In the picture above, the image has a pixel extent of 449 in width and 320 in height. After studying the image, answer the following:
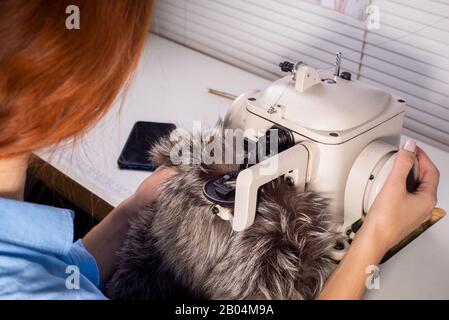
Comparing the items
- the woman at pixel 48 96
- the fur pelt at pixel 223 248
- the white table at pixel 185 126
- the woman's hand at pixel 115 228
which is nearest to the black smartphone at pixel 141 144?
the white table at pixel 185 126

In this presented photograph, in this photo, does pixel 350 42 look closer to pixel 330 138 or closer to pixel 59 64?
pixel 330 138

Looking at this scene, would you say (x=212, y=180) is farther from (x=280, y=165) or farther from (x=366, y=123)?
(x=366, y=123)

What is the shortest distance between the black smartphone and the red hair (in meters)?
→ 0.49

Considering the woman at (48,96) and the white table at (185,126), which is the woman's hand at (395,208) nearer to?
the white table at (185,126)

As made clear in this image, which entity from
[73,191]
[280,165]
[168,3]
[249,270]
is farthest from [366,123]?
[168,3]

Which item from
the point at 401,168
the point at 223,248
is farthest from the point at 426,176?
the point at 223,248

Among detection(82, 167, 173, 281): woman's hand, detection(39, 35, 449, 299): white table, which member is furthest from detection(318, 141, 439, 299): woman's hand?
detection(82, 167, 173, 281): woman's hand

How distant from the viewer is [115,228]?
96cm

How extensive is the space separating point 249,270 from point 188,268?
0.33 feet

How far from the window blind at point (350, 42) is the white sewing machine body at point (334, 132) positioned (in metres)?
0.41

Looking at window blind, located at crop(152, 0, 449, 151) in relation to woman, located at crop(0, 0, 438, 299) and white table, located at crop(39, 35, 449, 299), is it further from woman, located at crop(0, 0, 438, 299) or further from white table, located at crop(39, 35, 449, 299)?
woman, located at crop(0, 0, 438, 299)

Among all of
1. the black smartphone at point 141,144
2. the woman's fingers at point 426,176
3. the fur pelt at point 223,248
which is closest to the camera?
the fur pelt at point 223,248

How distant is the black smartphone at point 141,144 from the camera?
1.14m

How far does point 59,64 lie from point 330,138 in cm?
40
